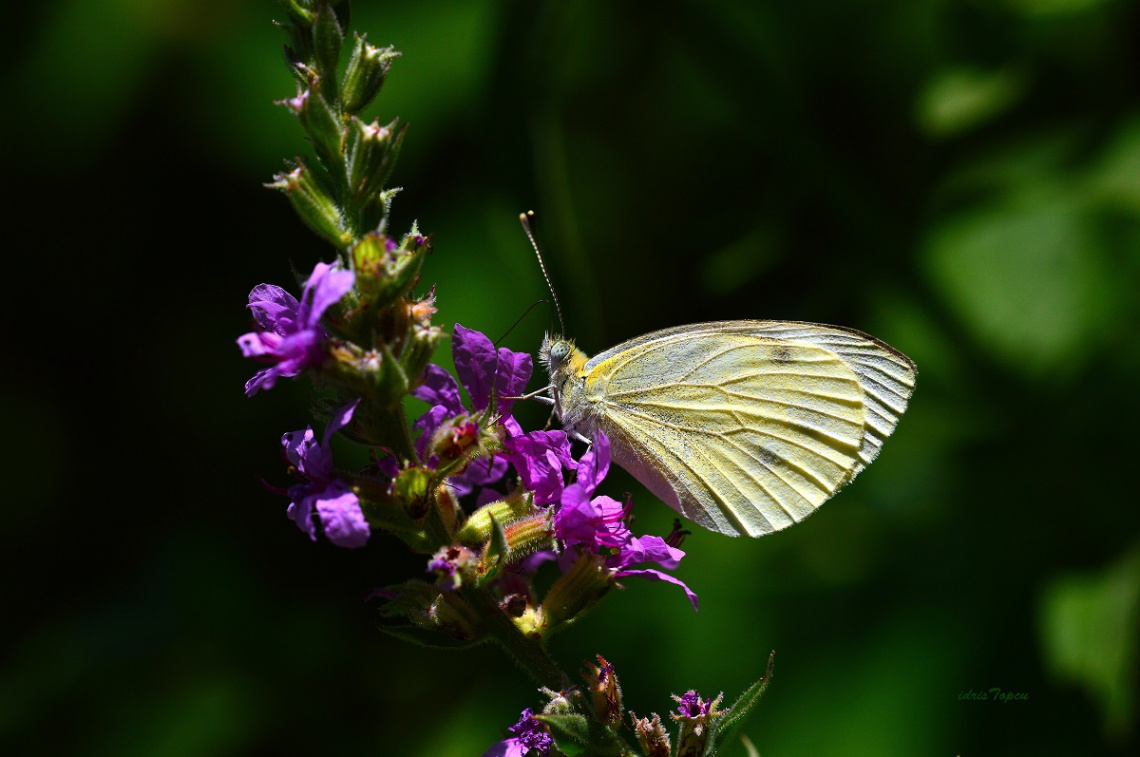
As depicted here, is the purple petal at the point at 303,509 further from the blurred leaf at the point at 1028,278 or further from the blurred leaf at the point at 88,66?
the blurred leaf at the point at 1028,278

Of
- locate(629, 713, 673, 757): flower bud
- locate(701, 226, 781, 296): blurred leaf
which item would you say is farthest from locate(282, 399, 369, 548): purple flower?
locate(701, 226, 781, 296): blurred leaf

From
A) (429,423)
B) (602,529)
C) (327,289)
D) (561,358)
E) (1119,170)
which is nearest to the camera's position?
(327,289)

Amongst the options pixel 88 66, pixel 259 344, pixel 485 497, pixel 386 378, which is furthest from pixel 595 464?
pixel 88 66

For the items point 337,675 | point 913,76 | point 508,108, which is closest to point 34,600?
point 337,675

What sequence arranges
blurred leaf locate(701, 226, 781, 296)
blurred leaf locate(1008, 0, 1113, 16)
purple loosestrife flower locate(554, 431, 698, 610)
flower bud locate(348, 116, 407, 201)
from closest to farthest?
flower bud locate(348, 116, 407, 201), purple loosestrife flower locate(554, 431, 698, 610), blurred leaf locate(1008, 0, 1113, 16), blurred leaf locate(701, 226, 781, 296)

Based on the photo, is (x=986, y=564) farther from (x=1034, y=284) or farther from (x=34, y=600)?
(x=34, y=600)

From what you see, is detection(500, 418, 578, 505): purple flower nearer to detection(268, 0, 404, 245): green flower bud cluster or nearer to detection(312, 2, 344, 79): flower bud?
detection(268, 0, 404, 245): green flower bud cluster

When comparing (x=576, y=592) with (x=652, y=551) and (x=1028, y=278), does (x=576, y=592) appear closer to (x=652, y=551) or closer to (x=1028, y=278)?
(x=652, y=551)
